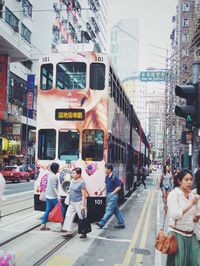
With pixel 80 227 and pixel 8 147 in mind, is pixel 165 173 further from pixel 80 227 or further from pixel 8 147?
pixel 8 147

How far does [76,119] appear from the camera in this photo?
1187cm

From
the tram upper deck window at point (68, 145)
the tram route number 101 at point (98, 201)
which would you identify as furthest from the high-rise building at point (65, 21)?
the tram route number 101 at point (98, 201)

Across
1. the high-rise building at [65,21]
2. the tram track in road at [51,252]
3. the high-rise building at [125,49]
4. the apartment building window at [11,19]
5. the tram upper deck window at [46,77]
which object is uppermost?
the high-rise building at [125,49]

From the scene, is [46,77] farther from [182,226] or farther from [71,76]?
[182,226]

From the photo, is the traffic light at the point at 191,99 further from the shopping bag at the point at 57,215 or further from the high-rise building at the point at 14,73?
the high-rise building at the point at 14,73

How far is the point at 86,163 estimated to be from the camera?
11.8 m

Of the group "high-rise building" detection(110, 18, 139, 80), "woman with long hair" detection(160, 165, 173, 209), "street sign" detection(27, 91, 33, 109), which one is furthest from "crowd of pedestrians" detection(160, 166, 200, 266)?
"high-rise building" detection(110, 18, 139, 80)

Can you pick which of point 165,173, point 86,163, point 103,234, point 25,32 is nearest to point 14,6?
point 25,32

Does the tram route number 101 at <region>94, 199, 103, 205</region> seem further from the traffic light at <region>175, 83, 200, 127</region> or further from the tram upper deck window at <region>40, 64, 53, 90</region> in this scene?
the traffic light at <region>175, 83, 200, 127</region>

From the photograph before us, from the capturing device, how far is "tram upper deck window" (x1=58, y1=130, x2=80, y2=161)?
39.0 ft

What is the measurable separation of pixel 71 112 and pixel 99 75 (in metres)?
1.29

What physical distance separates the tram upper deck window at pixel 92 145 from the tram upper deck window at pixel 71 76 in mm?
1306

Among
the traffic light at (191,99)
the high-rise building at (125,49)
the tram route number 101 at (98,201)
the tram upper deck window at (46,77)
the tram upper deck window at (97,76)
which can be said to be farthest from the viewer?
the high-rise building at (125,49)

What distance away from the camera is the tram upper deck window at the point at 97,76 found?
12.0 meters
